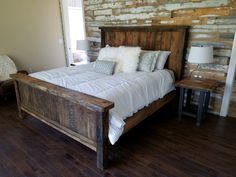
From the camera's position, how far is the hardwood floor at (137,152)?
6.35ft

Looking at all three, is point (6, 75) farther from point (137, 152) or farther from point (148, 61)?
point (137, 152)

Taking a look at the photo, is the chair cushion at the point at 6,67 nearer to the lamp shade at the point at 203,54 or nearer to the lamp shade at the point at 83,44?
the lamp shade at the point at 83,44

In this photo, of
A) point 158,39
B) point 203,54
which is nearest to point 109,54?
point 158,39

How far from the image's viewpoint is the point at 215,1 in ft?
9.01

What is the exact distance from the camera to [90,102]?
5.84 ft

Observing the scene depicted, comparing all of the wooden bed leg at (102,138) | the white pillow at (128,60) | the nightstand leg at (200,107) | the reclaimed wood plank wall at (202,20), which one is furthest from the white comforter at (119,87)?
the reclaimed wood plank wall at (202,20)

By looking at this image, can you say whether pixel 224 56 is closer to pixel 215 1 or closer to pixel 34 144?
pixel 215 1

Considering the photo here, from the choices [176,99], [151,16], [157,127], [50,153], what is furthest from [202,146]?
[151,16]

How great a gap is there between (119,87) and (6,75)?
121 inches

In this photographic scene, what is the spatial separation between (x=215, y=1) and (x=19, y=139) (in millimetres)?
3481

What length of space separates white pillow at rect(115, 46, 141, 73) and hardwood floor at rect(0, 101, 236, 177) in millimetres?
950

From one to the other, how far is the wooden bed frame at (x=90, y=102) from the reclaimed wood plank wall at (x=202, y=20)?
0.19 meters

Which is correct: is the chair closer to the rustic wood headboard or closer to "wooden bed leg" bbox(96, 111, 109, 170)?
the rustic wood headboard

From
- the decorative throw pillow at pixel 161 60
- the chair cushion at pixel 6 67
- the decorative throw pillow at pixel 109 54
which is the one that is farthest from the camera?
the chair cushion at pixel 6 67
